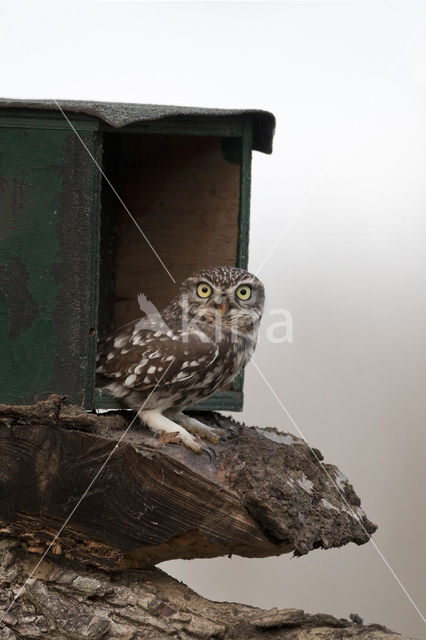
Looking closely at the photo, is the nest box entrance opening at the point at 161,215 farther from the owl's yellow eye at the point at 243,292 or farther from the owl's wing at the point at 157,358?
the owl's wing at the point at 157,358

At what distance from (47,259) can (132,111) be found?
1.35 feet

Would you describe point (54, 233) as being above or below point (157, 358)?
above

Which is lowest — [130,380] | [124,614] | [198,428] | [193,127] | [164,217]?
[124,614]

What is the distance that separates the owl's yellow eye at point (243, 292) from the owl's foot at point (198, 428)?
362mm

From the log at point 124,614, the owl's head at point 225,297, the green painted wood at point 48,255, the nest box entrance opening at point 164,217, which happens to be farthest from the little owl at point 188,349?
the log at point 124,614

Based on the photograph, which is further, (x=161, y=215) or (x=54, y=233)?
(x=161, y=215)

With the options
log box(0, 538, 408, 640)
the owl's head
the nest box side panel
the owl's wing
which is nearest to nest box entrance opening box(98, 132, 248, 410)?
the owl's head

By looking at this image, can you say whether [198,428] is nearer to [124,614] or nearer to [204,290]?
[204,290]

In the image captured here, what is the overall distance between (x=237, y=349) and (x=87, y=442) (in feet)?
1.59

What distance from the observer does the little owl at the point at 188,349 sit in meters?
2.54

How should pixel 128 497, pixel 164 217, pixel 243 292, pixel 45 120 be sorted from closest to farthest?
1. pixel 128 497
2. pixel 45 120
3. pixel 243 292
4. pixel 164 217

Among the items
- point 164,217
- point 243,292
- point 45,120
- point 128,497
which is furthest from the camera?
point 164,217

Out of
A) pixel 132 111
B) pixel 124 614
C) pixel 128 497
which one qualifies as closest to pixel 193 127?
pixel 132 111

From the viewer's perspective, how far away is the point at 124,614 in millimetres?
2381
